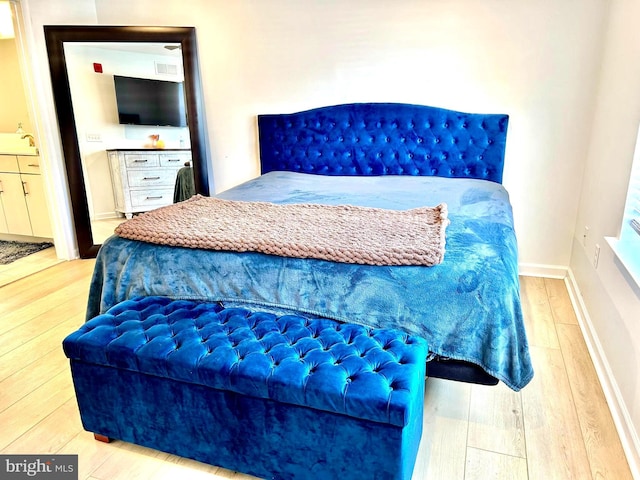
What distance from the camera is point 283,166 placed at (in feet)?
12.3

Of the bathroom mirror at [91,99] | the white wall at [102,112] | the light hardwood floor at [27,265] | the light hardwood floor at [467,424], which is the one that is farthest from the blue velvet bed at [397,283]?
the light hardwood floor at [27,265]

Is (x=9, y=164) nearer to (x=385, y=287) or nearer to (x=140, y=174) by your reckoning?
(x=140, y=174)

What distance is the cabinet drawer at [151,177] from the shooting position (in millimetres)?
3838

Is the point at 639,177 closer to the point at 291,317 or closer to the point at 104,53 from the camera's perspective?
the point at 291,317

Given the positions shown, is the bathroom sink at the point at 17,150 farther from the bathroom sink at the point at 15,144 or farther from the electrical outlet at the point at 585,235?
the electrical outlet at the point at 585,235

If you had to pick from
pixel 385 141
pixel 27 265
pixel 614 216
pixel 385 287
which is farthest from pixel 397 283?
pixel 27 265

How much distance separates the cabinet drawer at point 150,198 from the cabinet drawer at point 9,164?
1.29m

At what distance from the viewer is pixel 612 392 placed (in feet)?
6.11

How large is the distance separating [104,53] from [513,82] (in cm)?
325

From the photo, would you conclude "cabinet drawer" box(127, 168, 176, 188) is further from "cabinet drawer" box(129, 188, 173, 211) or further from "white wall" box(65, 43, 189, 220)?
"white wall" box(65, 43, 189, 220)

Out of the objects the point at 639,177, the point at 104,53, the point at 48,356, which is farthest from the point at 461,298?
the point at 104,53

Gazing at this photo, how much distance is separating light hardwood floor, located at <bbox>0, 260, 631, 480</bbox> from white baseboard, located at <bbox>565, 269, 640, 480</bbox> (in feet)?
0.10

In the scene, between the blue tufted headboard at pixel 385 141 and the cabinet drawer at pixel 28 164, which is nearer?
the blue tufted headboard at pixel 385 141

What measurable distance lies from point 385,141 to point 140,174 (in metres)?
2.16
